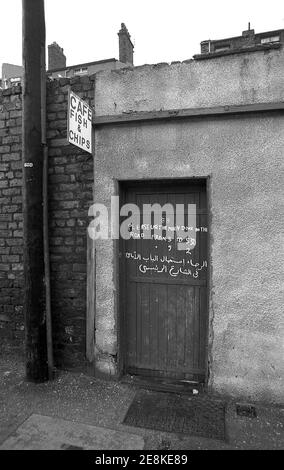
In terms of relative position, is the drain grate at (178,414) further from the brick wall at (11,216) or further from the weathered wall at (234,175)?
the brick wall at (11,216)

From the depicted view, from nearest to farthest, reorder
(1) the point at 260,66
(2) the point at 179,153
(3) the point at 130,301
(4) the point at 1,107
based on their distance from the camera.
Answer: (1) the point at 260,66 < (2) the point at 179,153 < (3) the point at 130,301 < (4) the point at 1,107

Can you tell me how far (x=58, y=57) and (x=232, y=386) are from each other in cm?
2148

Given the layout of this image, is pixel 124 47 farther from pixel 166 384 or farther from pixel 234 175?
pixel 166 384

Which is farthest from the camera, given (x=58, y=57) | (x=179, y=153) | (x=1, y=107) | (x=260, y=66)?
A: (x=58, y=57)

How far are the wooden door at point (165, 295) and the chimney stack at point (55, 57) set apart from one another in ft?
61.2

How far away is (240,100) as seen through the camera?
340cm

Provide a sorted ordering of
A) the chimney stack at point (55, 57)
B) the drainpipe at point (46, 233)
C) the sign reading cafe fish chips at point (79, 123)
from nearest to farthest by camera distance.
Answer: the sign reading cafe fish chips at point (79, 123) → the drainpipe at point (46, 233) → the chimney stack at point (55, 57)

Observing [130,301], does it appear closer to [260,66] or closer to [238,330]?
[238,330]

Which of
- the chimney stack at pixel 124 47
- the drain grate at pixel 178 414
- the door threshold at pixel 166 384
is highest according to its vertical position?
the chimney stack at pixel 124 47

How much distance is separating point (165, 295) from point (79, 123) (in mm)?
2136

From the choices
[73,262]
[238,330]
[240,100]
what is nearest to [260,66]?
[240,100]

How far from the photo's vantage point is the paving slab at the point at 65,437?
2.77 m

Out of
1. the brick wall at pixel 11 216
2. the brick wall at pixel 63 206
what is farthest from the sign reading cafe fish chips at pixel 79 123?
the brick wall at pixel 11 216

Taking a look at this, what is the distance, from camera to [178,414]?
3.25 metres
